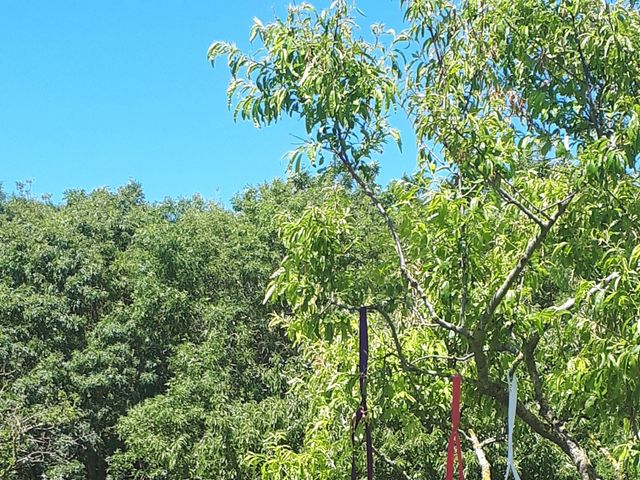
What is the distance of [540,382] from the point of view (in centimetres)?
308

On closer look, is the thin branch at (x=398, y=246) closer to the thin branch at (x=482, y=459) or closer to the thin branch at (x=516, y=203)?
the thin branch at (x=516, y=203)

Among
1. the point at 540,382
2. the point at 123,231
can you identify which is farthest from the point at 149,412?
the point at 540,382

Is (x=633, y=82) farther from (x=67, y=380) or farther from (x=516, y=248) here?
(x=67, y=380)

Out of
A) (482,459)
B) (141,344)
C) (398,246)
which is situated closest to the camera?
(398,246)

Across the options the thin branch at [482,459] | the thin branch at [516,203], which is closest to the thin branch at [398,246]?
the thin branch at [516,203]

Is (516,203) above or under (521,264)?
above

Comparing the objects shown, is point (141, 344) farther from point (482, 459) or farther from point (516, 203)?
point (516, 203)

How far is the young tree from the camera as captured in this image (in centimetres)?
228

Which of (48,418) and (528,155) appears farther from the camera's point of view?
(48,418)

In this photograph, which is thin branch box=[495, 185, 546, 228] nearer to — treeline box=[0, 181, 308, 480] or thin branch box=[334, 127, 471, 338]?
thin branch box=[334, 127, 471, 338]

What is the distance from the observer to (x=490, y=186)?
236 cm

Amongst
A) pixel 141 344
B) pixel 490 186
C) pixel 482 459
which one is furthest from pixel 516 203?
pixel 141 344

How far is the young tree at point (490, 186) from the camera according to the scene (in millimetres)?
2283

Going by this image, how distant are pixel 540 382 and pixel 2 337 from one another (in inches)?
319
